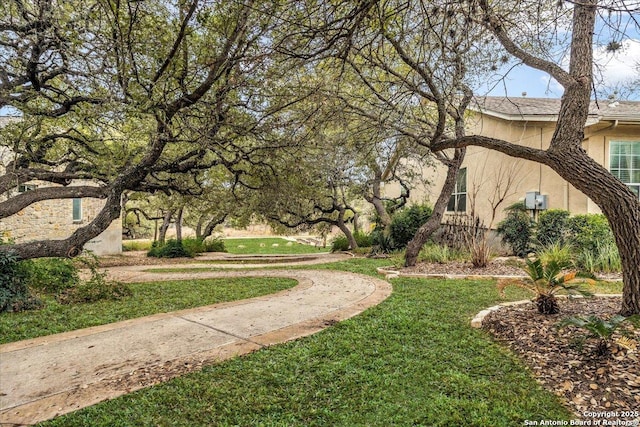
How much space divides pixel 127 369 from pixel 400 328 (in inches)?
106

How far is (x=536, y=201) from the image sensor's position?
966 centimetres

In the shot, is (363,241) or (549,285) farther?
(363,241)

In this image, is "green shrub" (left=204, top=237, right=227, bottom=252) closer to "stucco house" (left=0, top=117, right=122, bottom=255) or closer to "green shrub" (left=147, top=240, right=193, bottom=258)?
"green shrub" (left=147, top=240, right=193, bottom=258)

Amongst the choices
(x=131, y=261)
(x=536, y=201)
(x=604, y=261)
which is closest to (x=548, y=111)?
(x=536, y=201)

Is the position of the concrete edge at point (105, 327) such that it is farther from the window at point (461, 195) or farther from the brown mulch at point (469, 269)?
the window at point (461, 195)

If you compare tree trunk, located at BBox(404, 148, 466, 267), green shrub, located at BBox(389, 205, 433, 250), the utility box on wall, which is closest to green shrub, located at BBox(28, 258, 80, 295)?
tree trunk, located at BBox(404, 148, 466, 267)

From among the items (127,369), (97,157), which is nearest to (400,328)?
(127,369)

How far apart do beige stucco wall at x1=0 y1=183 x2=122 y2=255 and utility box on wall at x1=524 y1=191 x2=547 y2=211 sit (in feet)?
45.5

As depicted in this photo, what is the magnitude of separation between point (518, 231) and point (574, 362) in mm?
7520

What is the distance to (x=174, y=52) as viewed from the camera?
4.48 meters

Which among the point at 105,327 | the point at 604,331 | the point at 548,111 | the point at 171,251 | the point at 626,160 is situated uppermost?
the point at 548,111

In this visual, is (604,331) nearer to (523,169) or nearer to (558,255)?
(558,255)

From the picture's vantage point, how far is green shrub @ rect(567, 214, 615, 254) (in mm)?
8188

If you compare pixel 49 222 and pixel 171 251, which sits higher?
pixel 49 222
